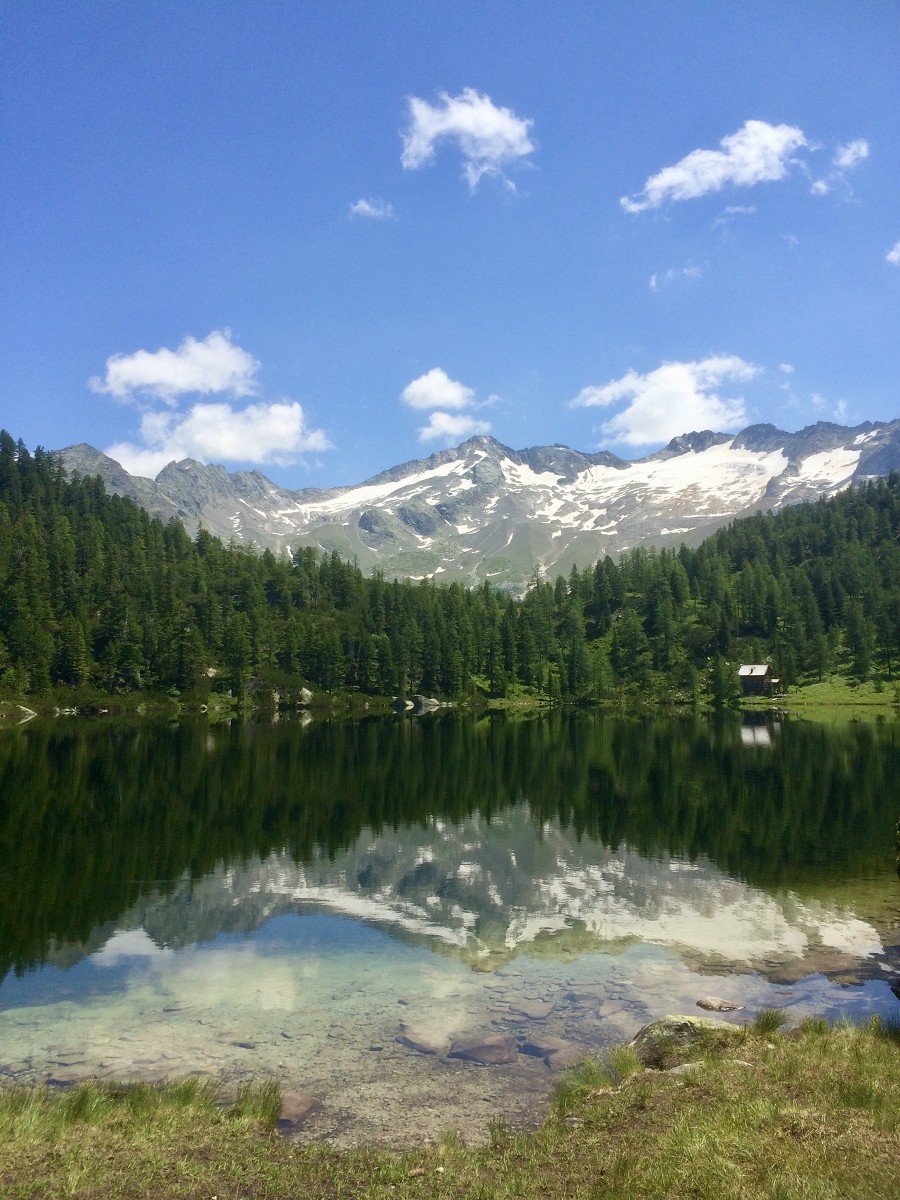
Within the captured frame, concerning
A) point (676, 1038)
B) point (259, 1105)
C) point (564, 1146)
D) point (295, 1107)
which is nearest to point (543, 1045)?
point (676, 1038)

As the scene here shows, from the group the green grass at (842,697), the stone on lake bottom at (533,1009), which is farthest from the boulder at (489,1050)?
the green grass at (842,697)

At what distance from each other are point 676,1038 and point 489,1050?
4.84m

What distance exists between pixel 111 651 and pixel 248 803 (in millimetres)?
133521

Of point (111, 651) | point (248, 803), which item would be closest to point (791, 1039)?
point (248, 803)

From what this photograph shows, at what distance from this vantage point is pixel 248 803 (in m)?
60.3

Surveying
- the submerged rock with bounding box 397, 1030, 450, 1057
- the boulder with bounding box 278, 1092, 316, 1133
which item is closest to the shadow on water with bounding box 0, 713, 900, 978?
the submerged rock with bounding box 397, 1030, 450, 1057

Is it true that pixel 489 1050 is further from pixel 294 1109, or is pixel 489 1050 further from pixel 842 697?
pixel 842 697

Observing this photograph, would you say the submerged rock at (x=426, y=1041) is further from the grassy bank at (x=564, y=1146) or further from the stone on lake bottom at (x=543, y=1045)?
the grassy bank at (x=564, y=1146)

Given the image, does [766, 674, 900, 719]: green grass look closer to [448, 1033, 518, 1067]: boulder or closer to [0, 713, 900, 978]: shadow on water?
[0, 713, 900, 978]: shadow on water

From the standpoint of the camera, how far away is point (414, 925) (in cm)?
3219

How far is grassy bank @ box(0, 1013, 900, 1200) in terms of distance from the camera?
39.9 feet

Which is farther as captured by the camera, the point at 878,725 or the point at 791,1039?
the point at 878,725

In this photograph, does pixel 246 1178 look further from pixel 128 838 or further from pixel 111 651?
pixel 111 651

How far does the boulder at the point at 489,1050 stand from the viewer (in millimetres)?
19938
